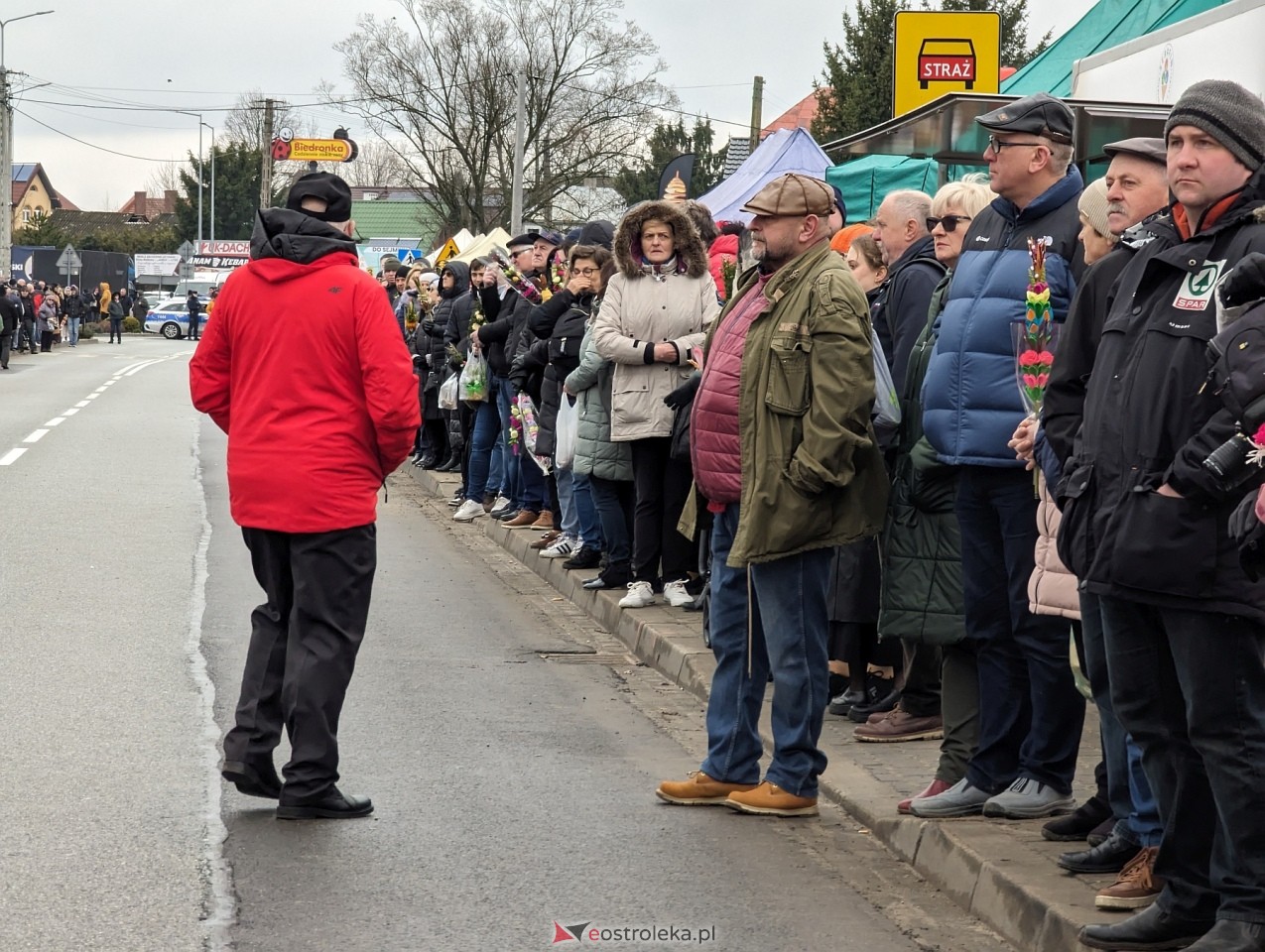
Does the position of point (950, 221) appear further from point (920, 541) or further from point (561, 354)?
point (561, 354)

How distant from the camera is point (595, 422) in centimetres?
1013

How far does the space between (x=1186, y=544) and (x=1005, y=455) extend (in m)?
1.54

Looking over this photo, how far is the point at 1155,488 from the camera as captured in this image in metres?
3.95

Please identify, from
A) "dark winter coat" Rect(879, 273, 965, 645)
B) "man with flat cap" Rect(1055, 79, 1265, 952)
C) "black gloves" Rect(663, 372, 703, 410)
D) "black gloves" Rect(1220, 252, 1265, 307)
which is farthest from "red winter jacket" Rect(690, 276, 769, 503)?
"black gloves" Rect(1220, 252, 1265, 307)

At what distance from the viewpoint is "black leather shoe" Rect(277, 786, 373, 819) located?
572cm

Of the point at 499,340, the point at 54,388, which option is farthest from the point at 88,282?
the point at 499,340

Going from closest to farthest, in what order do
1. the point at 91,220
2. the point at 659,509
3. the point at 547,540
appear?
1. the point at 659,509
2. the point at 547,540
3. the point at 91,220

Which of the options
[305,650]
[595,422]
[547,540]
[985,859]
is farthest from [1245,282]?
[547,540]

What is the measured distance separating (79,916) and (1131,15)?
10.3 metres

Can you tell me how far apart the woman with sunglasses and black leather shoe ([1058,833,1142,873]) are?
0.93 metres

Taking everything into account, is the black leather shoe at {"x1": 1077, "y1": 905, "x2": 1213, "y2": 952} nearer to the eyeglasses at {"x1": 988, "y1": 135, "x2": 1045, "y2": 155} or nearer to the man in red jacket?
the eyeglasses at {"x1": 988, "y1": 135, "x2": 1045, "y2": 155}

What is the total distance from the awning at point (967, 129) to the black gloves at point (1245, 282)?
4.50 meters

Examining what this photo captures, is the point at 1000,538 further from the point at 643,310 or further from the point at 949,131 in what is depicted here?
the point at 949,131

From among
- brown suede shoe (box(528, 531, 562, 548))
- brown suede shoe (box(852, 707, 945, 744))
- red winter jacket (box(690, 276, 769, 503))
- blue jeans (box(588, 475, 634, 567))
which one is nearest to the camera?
red winter jacket (box(690, 276, 769, 503))
